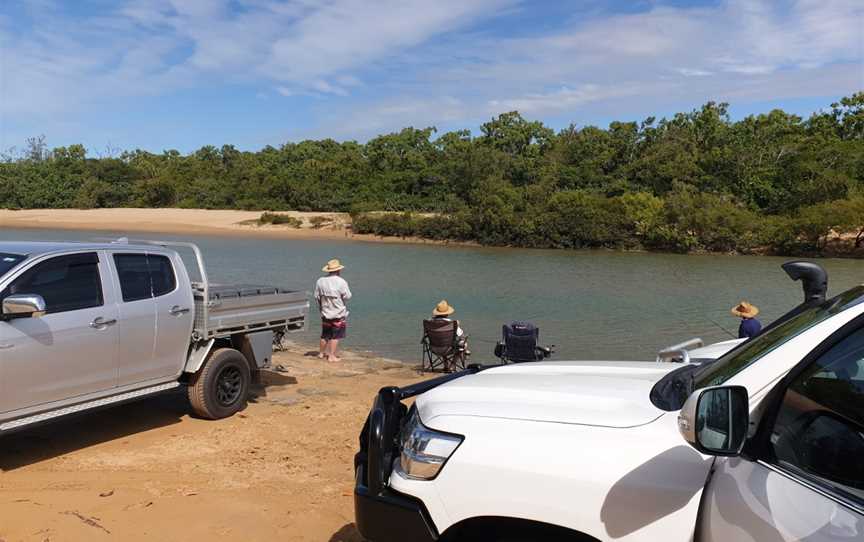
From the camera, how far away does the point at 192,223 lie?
74562mm

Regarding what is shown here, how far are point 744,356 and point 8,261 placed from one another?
5.61 m

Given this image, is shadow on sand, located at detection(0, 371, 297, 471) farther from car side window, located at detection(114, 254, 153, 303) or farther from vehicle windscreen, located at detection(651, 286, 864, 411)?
vehicle windscreen, located at detection(651, 286, 864, 411)

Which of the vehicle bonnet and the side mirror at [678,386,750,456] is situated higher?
the side mirror at [678,386,750,456]

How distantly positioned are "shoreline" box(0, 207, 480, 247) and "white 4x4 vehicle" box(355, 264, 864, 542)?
5990 centimetres

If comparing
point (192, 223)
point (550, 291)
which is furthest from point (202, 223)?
point (550, 291)

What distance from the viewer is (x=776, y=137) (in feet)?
245

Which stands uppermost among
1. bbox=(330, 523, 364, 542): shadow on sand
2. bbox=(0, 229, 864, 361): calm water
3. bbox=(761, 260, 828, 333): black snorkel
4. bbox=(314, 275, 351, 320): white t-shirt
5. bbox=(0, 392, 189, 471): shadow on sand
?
bbox=(761, 260, 828, 333): black snorkel

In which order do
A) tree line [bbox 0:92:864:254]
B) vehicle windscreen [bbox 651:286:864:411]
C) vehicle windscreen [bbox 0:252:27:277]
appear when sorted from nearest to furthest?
1. vehicle windscreen [bbox 651:286:864:411]
2. vehicle windscreen [bbox 0:252:27:277]
3. tree line [bbox 0:92:864:254]

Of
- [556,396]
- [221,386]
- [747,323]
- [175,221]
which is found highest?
[175,221]

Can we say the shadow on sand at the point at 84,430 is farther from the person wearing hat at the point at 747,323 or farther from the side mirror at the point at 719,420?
the person wearing hat at the point at 747,323

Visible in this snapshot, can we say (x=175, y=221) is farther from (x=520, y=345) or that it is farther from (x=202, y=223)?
(x=520, y=345)

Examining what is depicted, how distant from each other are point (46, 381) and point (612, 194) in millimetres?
70631

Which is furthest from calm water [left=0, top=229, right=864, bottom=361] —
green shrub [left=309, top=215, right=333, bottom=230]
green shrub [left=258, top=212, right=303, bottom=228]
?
green shrub [left=258, top=212, right=303, bottom=228]

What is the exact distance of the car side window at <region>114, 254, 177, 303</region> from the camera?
21.8 ft
